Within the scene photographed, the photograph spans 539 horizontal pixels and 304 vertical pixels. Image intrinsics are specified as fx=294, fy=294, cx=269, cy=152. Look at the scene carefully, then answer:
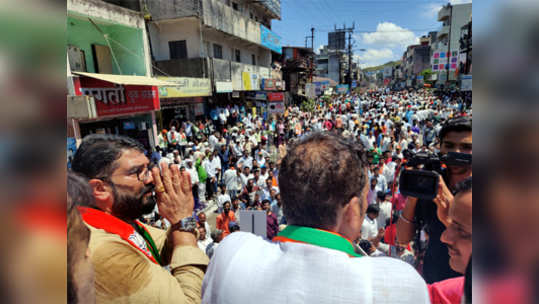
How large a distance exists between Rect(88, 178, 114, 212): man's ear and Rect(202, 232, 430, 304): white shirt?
2.54 ft

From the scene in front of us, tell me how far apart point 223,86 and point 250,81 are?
13.0 feet

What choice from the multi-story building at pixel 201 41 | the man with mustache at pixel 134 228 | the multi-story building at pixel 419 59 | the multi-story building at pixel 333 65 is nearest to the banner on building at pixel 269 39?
the multi-story building at pixel 201 41

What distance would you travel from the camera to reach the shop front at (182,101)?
39.1ft

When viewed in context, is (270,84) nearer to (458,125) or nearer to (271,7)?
(271,7)

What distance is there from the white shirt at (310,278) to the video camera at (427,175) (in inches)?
33.9

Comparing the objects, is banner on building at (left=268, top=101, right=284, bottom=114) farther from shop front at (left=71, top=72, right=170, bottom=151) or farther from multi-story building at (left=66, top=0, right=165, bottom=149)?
multi-story building at (left=66, top=0, right=165, bottom=149)

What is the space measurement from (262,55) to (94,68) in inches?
583

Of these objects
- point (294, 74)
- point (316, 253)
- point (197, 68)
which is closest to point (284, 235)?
point (316, 253)

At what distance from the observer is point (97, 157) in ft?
4.98
